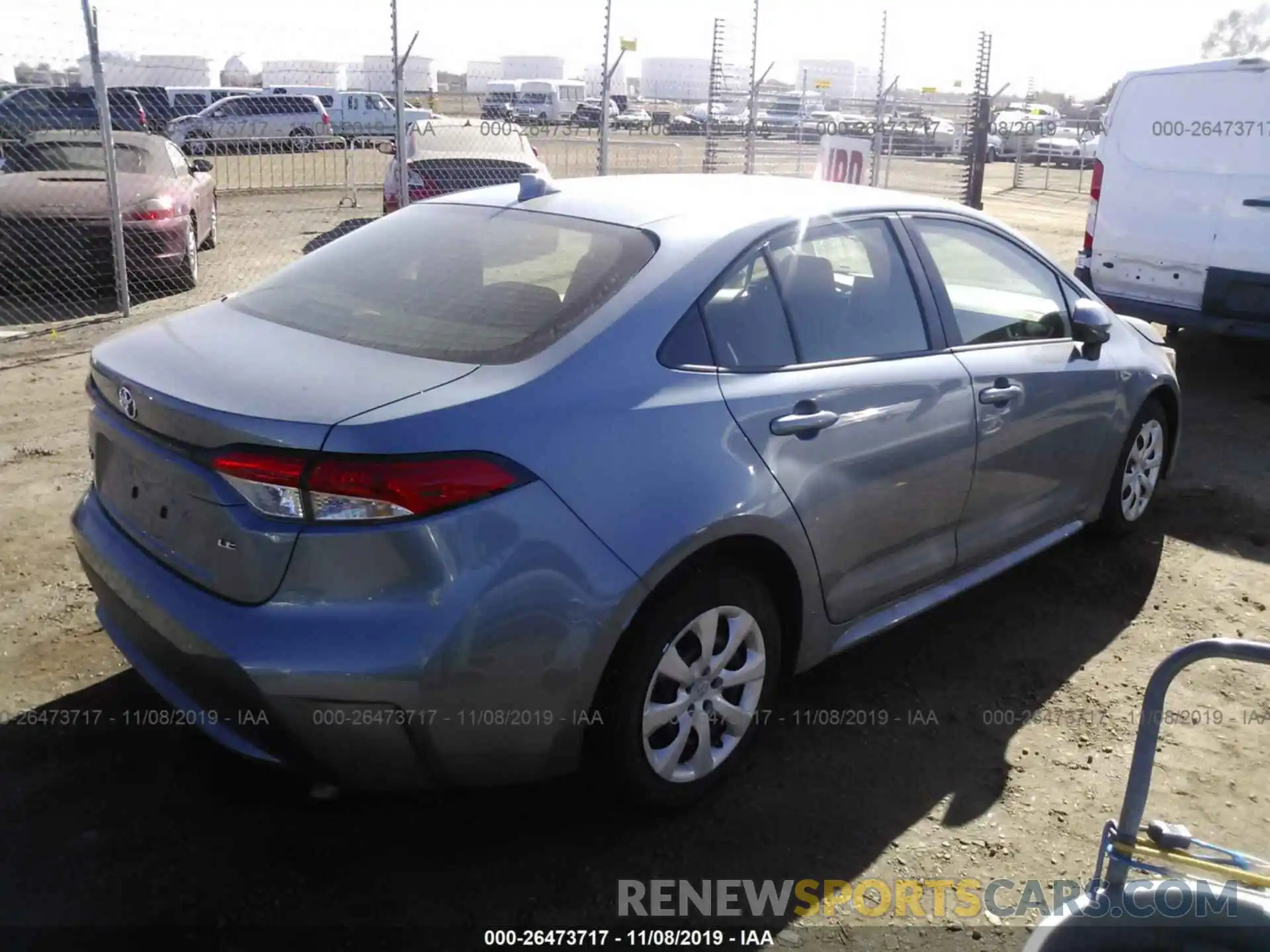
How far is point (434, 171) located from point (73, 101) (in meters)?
6.20

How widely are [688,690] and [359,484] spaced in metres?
1.06

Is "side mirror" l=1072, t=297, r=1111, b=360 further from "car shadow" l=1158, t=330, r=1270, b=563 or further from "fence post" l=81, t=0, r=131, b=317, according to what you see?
"fence post" l=81, t=0, r=131, b=317

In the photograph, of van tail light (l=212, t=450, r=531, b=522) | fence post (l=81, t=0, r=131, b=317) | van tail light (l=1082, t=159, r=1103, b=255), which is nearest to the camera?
van tail light (l=212, t=450, r=531, b=522)

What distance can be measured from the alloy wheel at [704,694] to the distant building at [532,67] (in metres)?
17.9

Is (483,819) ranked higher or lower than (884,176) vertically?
lower

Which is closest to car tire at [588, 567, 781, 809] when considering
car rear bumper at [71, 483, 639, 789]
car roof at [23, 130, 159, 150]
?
car rear bumper at [71, 483, 639, 789]

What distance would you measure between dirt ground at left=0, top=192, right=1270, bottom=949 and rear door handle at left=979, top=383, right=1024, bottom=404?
0.95 m

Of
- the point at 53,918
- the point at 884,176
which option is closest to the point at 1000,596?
the point at 53,918

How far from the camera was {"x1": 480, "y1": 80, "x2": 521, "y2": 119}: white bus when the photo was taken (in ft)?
59.7

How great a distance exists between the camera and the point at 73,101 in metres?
15.1

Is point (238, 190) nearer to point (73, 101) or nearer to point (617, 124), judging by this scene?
point (73, 101)

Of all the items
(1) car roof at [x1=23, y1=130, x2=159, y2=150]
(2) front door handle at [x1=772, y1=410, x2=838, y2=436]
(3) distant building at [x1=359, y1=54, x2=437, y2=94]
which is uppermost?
(3) distant building at [x1=359, y1=54, x2=437, y2=94]

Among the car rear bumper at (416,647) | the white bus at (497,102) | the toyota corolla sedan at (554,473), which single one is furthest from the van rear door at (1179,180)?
the white bus at (497,102)

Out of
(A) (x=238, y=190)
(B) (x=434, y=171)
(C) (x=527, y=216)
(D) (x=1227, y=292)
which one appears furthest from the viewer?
(A) (x=238, y=190)
